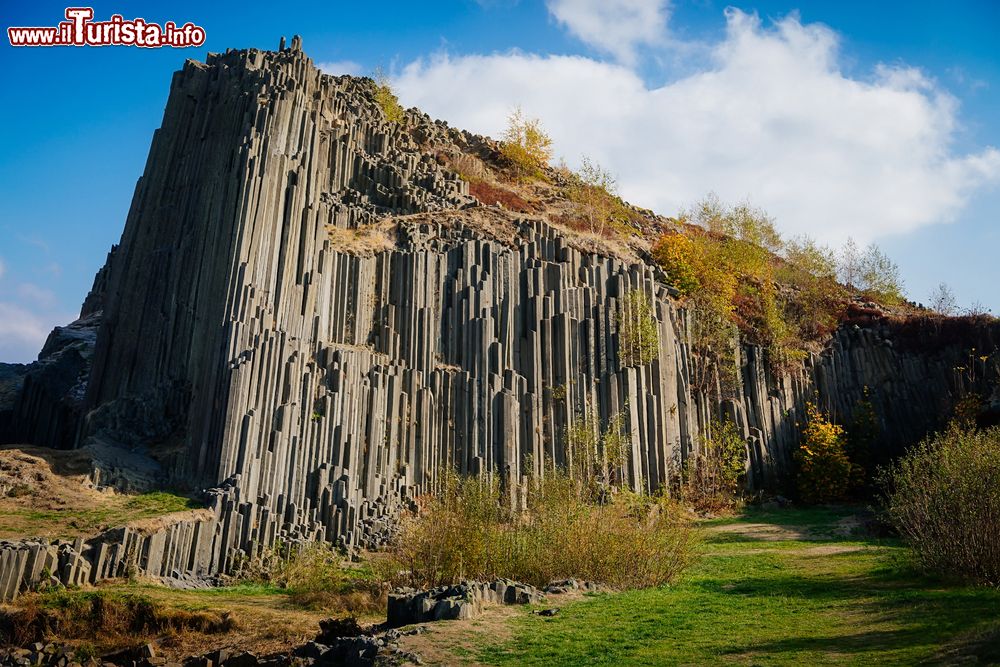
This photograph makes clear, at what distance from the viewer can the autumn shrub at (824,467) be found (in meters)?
30.5

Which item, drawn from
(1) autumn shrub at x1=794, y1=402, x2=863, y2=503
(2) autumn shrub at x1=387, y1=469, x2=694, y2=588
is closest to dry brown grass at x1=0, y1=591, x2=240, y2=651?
(2) autumn shrub at x1=387, y1=469, x2=694, y2=588

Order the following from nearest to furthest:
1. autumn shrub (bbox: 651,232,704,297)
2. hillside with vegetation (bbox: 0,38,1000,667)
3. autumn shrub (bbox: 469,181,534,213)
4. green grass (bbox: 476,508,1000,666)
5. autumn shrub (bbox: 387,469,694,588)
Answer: green grass (bbox: 476,508,1000,666) → hillside with vegetation (bbox: 0,38,1000,667) → autumn shrub (bbox: 387,469,694,588) → autumn shrub (bbox: 651,232,704,297) → autumn shrub (bbox: 469,181,534,213)

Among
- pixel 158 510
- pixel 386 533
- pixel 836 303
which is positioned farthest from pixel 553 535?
pixel 836 303

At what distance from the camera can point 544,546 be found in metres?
16.6

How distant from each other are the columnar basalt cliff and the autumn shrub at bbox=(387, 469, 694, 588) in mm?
5306

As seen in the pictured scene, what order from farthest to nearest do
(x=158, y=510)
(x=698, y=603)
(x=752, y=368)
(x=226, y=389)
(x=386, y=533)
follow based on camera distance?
(x=752, y=368)
(x=386, y=533)
(x=226, y=389)
(x=158, y=510)
(x=698, y=603)

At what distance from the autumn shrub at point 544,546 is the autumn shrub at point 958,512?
4357mm

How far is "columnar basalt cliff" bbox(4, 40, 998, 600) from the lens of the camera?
21875 millimetres

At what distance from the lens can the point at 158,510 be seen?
746 inches

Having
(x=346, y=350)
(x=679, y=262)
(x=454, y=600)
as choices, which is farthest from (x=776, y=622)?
(x=679, y=262)

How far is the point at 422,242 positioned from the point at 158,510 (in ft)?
46.9

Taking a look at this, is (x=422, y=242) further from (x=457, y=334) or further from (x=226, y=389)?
(x=226, y=389)

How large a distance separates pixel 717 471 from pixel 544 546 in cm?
1555

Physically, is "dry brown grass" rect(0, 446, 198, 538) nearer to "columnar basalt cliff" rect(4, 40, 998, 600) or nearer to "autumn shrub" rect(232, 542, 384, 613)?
"columnar basalt cliff" rect(4, 40, 998, 600)
